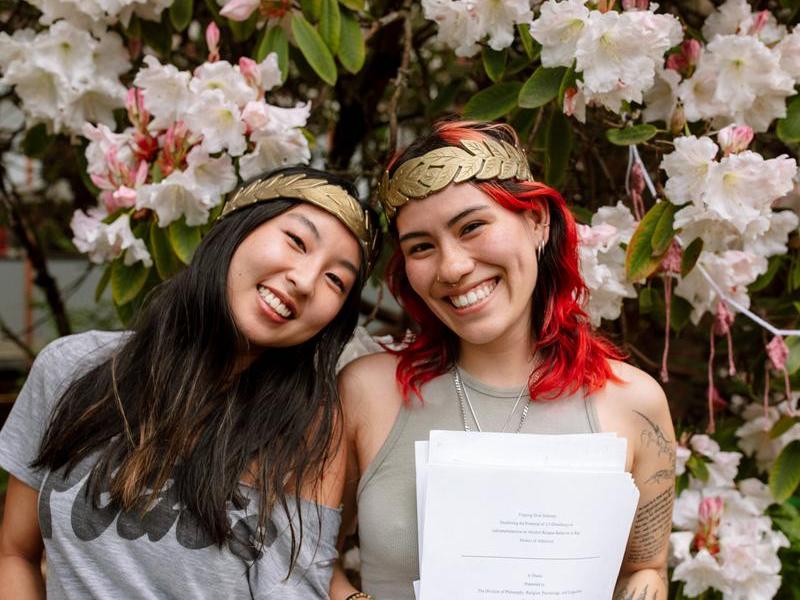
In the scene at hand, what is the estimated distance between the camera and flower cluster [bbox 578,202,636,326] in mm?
1857

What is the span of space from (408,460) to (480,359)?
10.0 inches

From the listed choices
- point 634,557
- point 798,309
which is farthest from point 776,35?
point 634,557

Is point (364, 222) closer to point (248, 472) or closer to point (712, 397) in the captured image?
point (248, 472)

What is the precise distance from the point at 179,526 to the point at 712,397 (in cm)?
136

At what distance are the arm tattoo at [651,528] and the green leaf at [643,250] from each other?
457 millimetres

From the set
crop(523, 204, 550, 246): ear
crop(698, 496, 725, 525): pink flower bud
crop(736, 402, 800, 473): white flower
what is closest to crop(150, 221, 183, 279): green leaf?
crop(523, 204, 550, 246): ear

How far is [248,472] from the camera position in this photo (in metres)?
1.66

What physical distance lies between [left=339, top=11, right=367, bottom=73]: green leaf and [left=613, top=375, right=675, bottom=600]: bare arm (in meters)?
0.96

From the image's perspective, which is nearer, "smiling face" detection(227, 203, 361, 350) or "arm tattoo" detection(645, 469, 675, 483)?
"smiling face" detection(227, 203, 361, 350)

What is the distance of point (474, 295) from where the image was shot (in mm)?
1588

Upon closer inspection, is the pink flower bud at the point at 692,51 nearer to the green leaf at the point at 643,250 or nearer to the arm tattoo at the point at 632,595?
the green leaf at the point at 643,250

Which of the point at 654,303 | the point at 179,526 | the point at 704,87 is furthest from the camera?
the point at 654,303

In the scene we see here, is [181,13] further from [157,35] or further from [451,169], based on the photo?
[451,169]

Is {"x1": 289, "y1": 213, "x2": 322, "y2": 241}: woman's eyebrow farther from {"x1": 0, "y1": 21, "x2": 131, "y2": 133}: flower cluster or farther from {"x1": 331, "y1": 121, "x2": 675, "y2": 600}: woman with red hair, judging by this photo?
{"x1": 0, "y1": 21, "x2": 131, "y2": 133}: flower cluster
